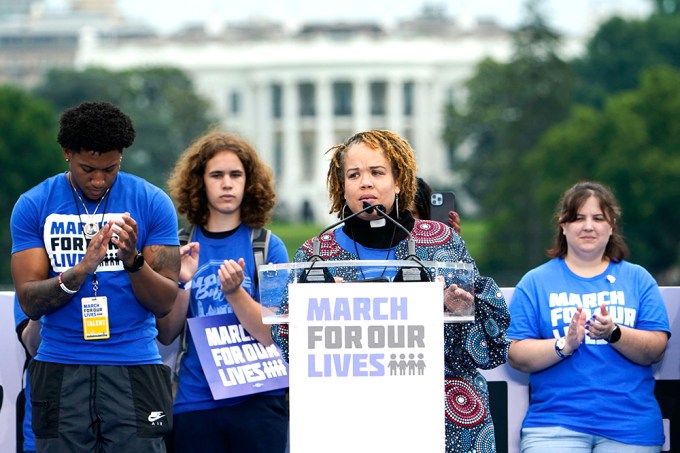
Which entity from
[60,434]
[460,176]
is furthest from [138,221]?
[460,176]

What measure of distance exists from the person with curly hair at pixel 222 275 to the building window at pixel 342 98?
118 meters

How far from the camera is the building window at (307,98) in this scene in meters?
127

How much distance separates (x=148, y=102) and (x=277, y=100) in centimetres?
3125

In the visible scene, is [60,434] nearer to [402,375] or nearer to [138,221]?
[138,221]

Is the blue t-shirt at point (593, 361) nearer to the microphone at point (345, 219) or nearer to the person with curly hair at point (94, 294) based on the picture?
the microphone at point (345, 219)

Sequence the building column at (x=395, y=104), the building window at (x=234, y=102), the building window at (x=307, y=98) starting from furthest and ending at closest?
1. the building window at (x=234, y=102)
2. the building window at (x=307, y=98)
3. the building column at (x=395, y=104)

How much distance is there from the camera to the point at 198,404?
6.76 meters

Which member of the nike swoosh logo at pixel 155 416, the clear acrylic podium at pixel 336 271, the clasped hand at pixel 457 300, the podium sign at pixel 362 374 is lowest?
the nike swoosh logo at pixel 155 416

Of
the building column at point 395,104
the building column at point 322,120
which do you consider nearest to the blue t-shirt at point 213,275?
the building column at point 322,120

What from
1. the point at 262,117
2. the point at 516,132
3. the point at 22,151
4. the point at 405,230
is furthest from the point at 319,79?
the point at 405,230

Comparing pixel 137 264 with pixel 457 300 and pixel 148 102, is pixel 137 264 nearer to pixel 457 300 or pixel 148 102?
pixel 457 300

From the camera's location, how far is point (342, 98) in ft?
415

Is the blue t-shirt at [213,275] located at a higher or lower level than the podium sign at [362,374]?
higher

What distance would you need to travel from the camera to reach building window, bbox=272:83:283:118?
127 meters
